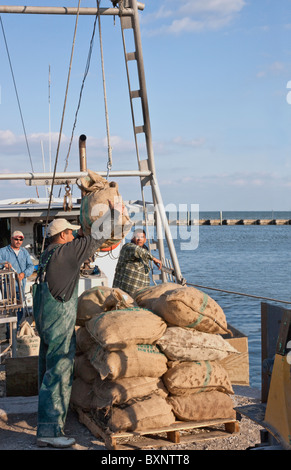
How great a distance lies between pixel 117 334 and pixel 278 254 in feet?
196

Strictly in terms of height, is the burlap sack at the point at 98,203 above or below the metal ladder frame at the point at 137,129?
below

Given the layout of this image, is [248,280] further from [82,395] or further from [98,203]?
[98,203]

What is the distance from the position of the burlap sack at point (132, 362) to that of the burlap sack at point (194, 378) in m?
0.12

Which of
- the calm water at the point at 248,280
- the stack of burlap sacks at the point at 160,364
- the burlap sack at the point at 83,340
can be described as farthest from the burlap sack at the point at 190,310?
the calm water at the point at 248,280

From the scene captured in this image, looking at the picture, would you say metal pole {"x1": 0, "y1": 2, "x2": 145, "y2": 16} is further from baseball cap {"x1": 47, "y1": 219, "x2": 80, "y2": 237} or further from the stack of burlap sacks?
the stack of burlap sacks

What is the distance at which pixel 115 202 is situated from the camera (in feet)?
16.7

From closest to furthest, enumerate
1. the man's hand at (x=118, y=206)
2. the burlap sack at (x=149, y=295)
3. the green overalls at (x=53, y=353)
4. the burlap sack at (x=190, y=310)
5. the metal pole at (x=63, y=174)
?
the green overalls at (x=53, y=353) < the burlap sack at (x=190, y=310) < the man's hand at (x=118, y=206) < the burlap sack at (x=149, y=295) < the metal pole at (x=63, y=174)

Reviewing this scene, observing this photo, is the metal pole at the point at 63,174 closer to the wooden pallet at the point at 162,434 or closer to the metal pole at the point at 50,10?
the metal pole at the point at 50,10

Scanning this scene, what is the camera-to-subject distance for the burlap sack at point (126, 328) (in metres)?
4.75

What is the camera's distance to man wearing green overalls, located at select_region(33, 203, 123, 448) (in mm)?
4758

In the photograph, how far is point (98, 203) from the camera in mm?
5094

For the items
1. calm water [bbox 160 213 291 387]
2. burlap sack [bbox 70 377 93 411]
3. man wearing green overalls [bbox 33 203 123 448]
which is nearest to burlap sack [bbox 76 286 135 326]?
man wearing green overalls [bbox 33 203 123 448]
